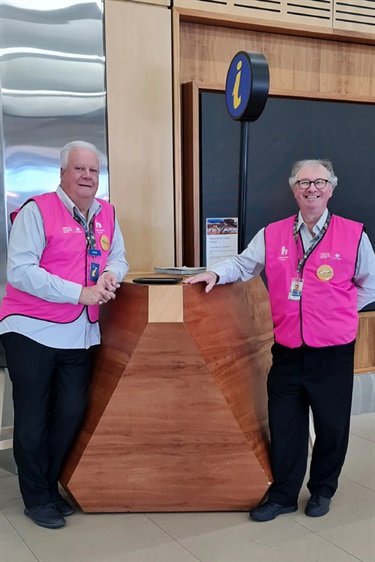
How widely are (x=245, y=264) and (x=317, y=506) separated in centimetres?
111

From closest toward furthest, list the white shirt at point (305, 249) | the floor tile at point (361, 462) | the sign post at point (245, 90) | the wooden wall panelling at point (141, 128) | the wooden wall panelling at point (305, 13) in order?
the white shirt at point (305, 249)
the sign post at point (245, 90)
the floor tile at point (361, 462)
the wooden wall panelling at point (141, 128)
the wooden wall panelling at point (305, 13)

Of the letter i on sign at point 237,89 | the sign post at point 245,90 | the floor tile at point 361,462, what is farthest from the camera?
the floor tile at point 361,462

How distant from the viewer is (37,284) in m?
2.66

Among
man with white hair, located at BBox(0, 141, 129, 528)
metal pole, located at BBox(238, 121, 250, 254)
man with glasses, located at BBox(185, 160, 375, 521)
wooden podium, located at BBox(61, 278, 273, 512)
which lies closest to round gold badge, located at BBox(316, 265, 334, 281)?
man with glasses, located at BBox(185, 160, 375, 521)

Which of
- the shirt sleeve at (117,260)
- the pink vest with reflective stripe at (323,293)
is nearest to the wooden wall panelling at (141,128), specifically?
the shirt sleeve at (117,260)

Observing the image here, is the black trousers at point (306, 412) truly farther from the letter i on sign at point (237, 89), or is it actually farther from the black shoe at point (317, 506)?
the letter i on sign at point (237, 89)

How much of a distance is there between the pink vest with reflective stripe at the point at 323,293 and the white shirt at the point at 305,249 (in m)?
0.04

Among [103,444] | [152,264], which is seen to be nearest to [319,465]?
[103,444]

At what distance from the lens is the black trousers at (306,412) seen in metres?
2.85

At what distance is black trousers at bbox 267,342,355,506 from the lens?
2.85 m

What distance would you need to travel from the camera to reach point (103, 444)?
2895 millimetres

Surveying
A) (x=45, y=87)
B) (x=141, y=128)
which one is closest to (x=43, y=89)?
(x=45, y=87)

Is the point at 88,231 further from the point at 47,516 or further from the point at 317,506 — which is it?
the point at 317,506

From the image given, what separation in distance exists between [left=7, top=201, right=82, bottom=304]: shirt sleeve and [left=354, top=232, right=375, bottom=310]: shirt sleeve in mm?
1169
